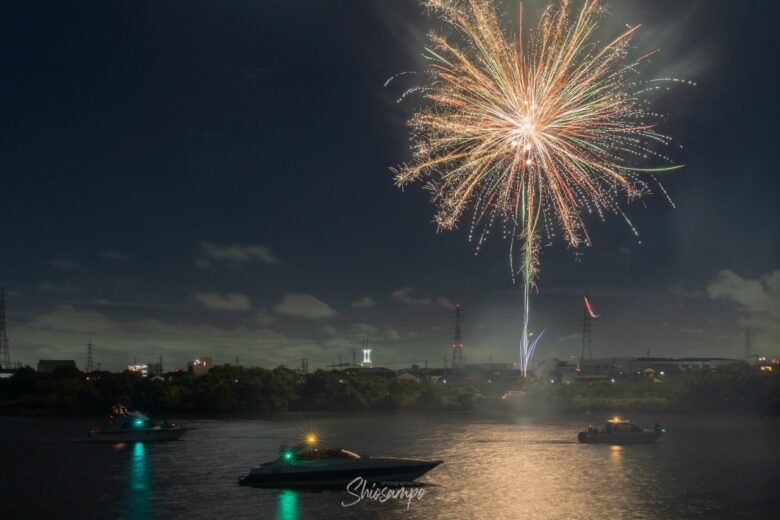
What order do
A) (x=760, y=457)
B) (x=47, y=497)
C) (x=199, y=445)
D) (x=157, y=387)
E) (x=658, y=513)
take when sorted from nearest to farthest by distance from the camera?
(x=658, y=513), (x=47, y=497), (x=760, y=457), (x=199, y=445), (x=157, y=387)

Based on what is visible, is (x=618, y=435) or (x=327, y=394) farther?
(x=327, y=394)

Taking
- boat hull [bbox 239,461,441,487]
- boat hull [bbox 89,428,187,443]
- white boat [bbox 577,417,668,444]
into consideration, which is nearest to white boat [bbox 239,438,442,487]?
boat hull [bbox 239,461,441,487]

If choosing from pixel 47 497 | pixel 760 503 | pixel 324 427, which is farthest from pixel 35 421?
pixel 760 503

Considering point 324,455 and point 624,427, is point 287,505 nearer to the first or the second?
point 324,455

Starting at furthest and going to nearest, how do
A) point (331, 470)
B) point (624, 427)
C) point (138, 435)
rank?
point (138, 435) < point (624, 427) < point (331, 470)

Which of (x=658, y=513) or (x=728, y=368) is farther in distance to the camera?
(x=728, y=368)

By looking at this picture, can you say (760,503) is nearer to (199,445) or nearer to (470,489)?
(470,489)

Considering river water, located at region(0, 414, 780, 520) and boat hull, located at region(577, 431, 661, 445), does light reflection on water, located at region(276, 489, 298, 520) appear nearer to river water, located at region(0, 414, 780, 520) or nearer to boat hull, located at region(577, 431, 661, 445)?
river water, located at region(0, 414, 780, 520)

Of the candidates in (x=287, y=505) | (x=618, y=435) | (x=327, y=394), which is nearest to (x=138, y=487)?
(x=287, y=505)
